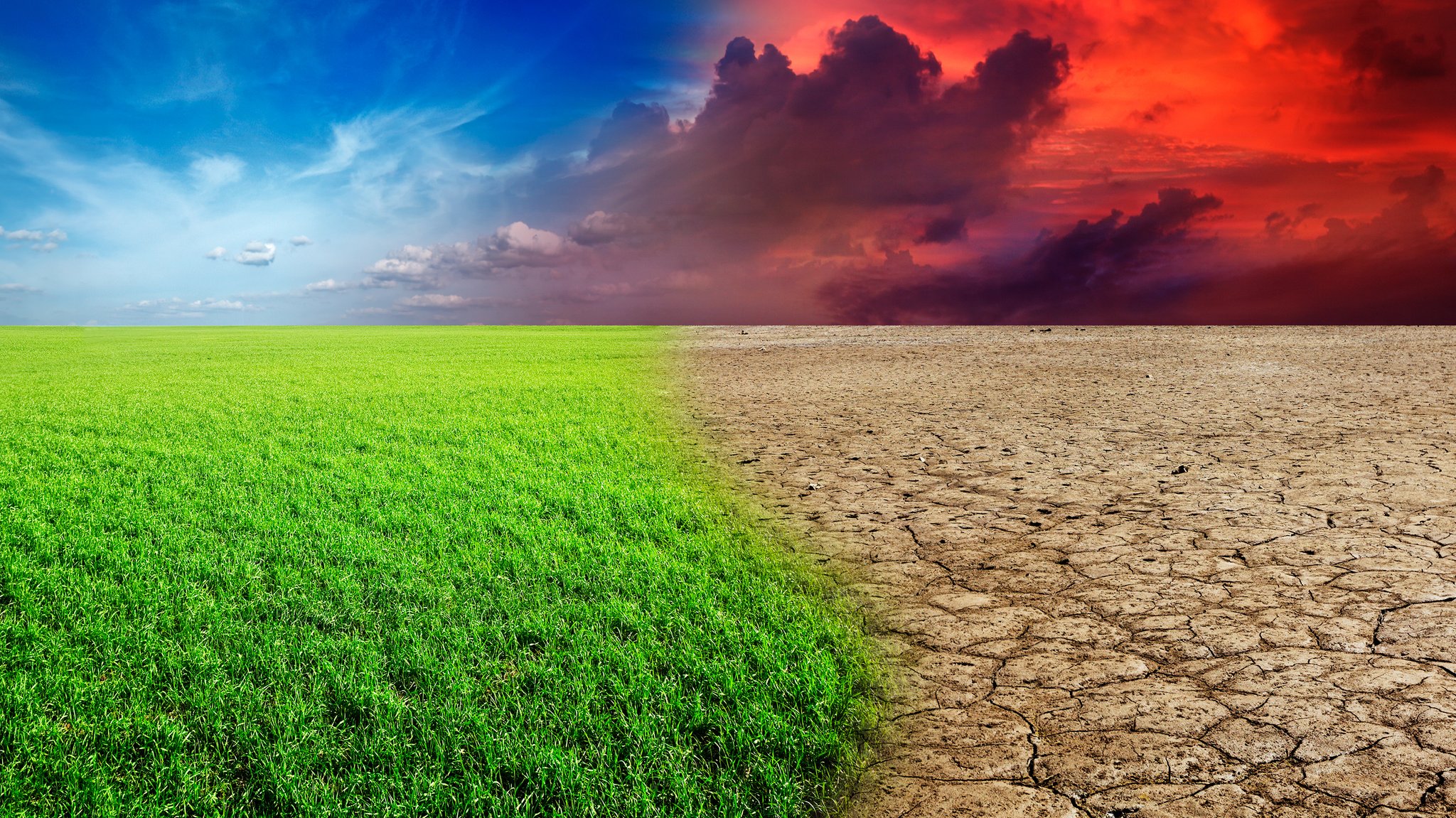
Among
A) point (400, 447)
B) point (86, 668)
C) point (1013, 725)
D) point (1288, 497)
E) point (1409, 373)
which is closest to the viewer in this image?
point (1013, 725)

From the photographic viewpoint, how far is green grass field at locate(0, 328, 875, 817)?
2623 millimetres

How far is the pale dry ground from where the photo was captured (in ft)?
8.50

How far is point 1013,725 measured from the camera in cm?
290

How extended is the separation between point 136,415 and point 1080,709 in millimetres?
12070

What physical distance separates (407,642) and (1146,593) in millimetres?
3828

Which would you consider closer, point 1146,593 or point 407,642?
point 407,642

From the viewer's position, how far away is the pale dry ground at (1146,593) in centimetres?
259

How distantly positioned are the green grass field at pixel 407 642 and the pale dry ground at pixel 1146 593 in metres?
0.51

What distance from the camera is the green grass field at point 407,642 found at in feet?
8.61

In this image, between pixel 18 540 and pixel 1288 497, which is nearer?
pixel 18 540

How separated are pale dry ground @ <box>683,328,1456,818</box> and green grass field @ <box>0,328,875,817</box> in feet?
1.68

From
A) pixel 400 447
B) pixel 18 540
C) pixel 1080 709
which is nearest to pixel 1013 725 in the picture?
pixel 1080 709

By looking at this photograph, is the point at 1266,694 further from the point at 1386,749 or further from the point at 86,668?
the point at 86,668

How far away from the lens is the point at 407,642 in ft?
11.7
